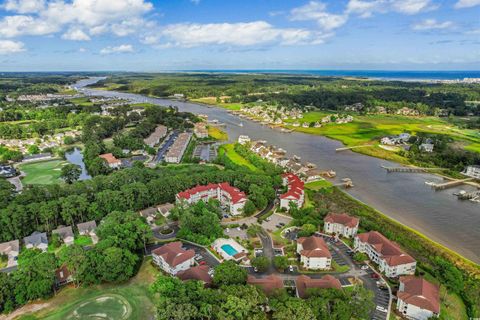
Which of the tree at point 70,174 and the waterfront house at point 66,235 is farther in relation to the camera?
the tree at point 70,174

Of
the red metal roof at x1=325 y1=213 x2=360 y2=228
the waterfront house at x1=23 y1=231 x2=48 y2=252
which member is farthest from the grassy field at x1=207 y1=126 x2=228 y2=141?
the waterfront house at x1=23 y1=231 x2=48 y2=252

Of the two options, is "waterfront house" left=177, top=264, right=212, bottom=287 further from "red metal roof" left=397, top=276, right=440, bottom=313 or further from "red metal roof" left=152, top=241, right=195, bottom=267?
"red metal roof" left=397, top=276, right=440, bottom=313

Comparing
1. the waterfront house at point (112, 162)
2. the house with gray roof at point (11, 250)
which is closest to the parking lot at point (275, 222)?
the house with gray roof at point (11, 250)

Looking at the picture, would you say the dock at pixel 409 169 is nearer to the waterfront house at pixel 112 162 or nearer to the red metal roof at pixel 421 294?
the red metal roof at pixel 421 294

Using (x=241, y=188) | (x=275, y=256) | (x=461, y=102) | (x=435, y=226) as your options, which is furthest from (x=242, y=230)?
(x=461, y=102)

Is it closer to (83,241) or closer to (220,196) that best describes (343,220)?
→ (220,196)
